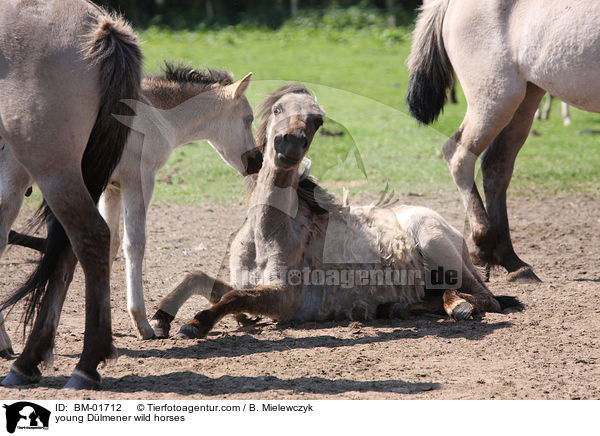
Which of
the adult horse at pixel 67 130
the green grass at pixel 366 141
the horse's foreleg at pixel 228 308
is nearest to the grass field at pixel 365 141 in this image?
the green grass at pixel 366 141

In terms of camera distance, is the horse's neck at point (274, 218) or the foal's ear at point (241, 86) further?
the foal's ear at point (241, 86)

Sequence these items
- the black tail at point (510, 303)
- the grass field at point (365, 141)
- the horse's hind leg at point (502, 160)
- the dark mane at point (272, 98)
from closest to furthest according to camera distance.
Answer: the dark mane at point (272, 98) → the black tail at point (510, 303) → the horse's hind leg at point (502, 160) → the grass field at point (365, 141)

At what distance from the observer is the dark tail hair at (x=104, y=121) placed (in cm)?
391

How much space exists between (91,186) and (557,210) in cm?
651

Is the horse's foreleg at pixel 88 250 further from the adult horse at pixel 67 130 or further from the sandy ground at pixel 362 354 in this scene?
the sandy ground at pixel 362 354

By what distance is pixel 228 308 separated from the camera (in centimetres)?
495

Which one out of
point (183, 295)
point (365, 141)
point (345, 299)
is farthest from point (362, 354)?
point (365, 141)

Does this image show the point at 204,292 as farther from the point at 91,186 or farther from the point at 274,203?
the point at 91,186

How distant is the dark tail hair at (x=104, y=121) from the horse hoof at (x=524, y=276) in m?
3.62

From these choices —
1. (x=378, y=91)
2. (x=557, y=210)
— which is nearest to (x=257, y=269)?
(x=557, y=210)

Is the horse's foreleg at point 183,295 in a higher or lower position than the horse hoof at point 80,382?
higher

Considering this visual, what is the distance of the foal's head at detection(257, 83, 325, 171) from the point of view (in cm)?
477

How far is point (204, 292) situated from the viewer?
17.8ft
